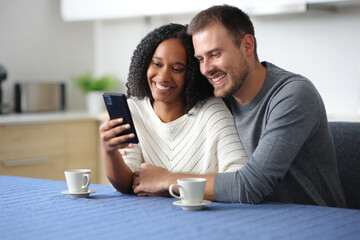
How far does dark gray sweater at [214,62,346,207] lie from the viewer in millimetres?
1533

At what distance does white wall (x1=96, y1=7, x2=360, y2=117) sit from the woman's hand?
1742 mm

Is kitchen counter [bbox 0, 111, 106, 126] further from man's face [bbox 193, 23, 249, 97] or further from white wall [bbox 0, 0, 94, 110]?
man's face [bbox 193, 23, 249, 97]

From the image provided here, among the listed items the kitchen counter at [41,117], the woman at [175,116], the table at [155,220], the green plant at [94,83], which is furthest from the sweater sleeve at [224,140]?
the green plant at [94,83]

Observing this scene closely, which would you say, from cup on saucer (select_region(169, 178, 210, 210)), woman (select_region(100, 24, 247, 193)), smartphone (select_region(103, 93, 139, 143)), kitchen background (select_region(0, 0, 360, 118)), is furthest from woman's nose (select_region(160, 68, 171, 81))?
kitchen background (select_region(0, 0, 360, 118))

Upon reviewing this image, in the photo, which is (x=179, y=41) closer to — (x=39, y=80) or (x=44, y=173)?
(x=44, y=173)

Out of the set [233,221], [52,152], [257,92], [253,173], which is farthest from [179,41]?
[52,152]

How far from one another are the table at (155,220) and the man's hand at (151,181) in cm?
3

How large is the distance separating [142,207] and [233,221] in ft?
0.92

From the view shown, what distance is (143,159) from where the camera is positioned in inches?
75.8

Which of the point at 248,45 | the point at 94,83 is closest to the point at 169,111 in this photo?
the point at 248,45

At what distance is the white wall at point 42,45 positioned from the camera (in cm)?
418

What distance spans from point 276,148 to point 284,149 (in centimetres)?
3

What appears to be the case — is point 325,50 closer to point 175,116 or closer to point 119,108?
point 175,116

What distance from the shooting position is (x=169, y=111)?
1931 millimetres
